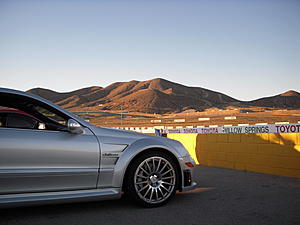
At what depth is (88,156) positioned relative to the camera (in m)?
3.91

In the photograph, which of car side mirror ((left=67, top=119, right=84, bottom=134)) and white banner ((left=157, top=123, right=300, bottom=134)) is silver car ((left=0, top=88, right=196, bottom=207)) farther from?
white banner ((left=157, top=123, right=300, bottom=134))

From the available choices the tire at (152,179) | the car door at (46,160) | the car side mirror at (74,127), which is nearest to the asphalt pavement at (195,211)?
the tire at (152,179)

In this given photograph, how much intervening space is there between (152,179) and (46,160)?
4.58 ft

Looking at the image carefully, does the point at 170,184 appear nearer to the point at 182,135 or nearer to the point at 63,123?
the point at 63,123

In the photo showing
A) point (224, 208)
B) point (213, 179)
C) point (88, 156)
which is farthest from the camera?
point (213, 179)

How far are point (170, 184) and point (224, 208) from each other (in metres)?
0.76

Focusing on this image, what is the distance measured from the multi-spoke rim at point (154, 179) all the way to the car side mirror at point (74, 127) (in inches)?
35.3

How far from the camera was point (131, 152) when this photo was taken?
13.6 feet

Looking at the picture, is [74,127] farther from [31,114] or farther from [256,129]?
[256,129]

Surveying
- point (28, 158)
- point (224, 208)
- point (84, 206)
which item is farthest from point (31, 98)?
point (224, 208)

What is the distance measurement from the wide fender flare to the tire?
9 cm

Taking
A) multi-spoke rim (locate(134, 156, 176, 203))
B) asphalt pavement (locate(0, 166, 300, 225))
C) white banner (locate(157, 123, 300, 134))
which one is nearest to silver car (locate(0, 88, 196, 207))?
multi-spoke rim (locate(134, 156, 176, 203))

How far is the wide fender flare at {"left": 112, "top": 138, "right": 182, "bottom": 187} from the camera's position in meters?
4.04

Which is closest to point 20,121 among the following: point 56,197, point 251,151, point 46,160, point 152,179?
point 46,160
